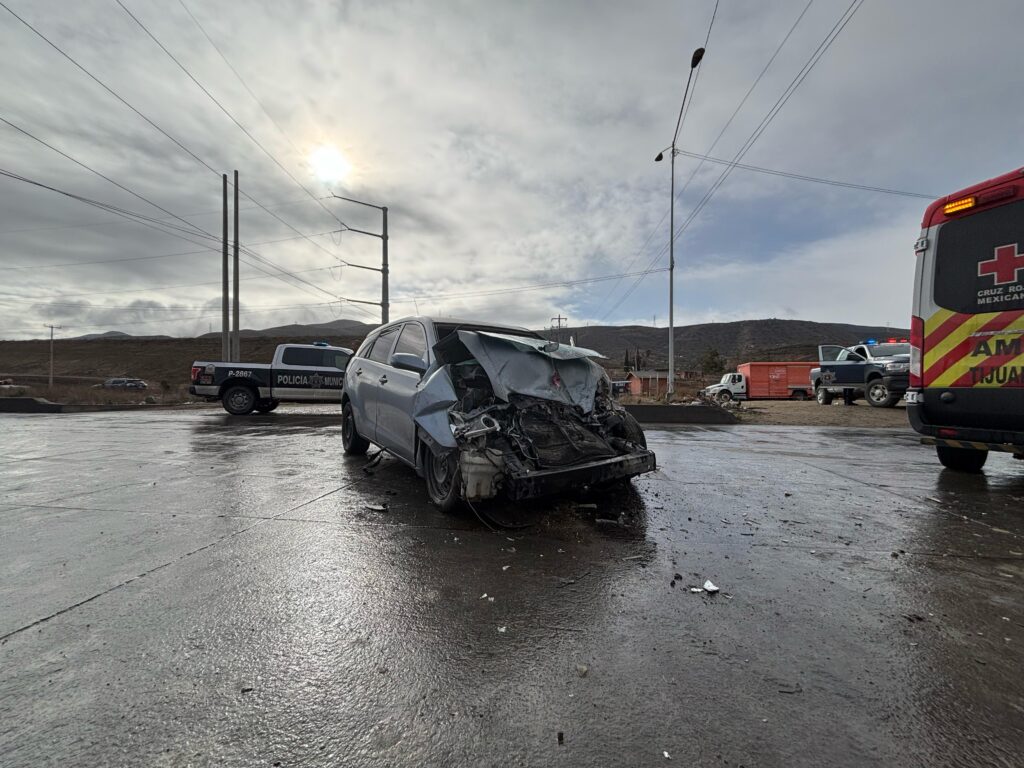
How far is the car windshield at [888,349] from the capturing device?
1717 cm

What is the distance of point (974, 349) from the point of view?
5.10 meters

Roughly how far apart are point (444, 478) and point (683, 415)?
12156mm

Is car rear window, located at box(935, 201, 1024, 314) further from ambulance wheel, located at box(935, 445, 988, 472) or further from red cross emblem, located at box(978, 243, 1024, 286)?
ambulance wheel, located at box(935, 445, 988, 472)

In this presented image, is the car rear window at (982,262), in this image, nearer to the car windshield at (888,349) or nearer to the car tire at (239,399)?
the car windshield at (888,349)

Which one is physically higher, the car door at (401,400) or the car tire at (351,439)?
the car door at (401,400)

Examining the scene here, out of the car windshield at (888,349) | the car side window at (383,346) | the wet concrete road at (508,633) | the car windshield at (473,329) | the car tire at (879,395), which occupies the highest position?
the car windshield at (888,349)

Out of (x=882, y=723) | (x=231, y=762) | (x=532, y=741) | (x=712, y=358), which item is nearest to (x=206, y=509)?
(x=231, y=762)

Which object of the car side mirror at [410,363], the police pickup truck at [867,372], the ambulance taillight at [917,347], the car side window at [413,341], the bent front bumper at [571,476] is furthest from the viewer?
the police pickup truck at [867,372]

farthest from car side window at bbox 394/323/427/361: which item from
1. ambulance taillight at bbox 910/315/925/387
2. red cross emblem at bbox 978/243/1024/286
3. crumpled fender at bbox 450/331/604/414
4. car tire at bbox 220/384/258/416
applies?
car tire at bbox 220/384/258/416

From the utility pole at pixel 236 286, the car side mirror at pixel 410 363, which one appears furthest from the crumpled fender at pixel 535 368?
the utility pole at pixel 236 286

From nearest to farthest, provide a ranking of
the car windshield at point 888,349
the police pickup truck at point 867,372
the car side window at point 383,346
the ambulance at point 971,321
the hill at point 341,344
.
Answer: the ambulance at point 971,321
the car side window at point 383,346
the police pickup truck at point 867,372
the car windshield at point 888,349
the hill at point 341,344

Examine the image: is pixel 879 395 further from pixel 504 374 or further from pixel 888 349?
pixel 504 374

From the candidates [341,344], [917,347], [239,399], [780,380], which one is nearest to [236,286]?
[239,399]

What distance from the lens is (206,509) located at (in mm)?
4344
